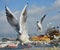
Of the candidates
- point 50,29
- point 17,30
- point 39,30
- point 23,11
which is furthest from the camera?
point 50,29

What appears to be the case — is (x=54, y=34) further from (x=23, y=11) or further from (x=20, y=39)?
(x=23, y=11)

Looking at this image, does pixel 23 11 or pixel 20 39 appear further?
pixel 20 39

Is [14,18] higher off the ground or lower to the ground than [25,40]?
higher

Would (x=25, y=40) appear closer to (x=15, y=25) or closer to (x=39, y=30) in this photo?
(x=39, y=30)

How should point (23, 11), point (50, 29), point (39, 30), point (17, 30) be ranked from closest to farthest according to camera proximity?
point (23, 11)
point (17, 30)
point (39, 30)
point (50, 29)

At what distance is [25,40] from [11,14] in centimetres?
2608

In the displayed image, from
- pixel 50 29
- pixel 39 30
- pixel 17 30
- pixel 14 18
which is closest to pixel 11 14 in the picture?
pixel 14 18

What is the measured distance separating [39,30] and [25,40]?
315 inches

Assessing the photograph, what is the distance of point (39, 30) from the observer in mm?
99312

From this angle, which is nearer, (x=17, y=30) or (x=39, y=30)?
(x=17, y=30)

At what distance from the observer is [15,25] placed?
8162cm

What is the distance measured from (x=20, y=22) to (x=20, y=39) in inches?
1005

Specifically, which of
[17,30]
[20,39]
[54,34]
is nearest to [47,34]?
[54,34]

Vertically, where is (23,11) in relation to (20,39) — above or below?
above
